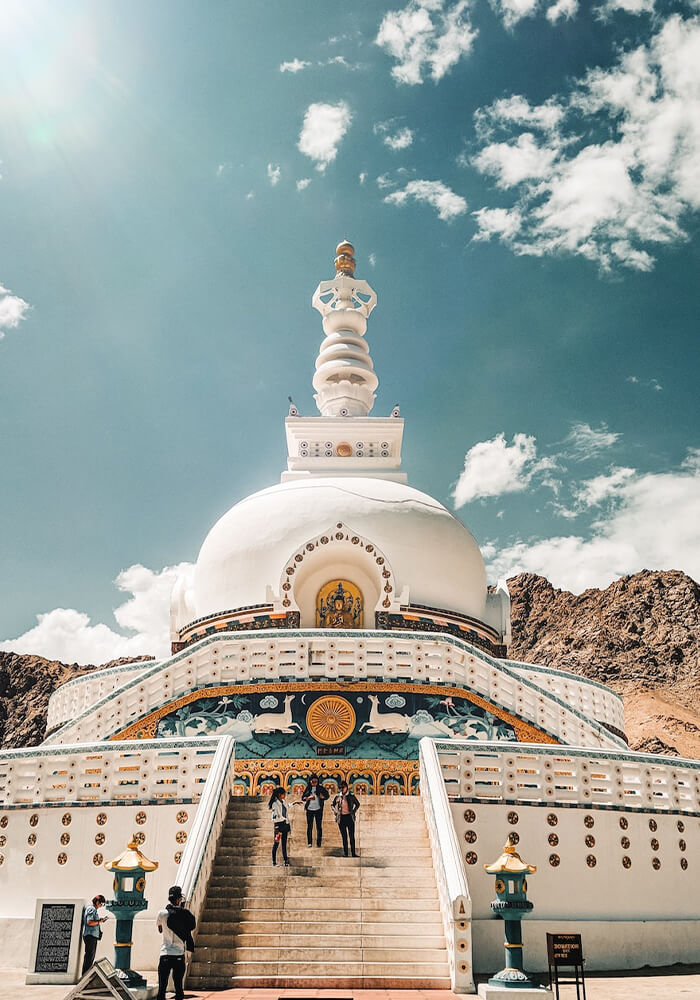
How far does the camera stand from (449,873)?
12.4m

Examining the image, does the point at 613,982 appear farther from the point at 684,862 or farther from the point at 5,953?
the point at 5,953

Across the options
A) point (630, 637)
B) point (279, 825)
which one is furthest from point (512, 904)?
point (630, 637)

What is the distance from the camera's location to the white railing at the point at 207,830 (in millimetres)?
12258

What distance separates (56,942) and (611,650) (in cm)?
6864

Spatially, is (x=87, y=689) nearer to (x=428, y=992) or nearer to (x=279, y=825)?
(x=279, y=825)

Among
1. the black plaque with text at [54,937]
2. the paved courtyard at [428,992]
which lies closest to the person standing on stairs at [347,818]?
the paved courtyard at [428,992]

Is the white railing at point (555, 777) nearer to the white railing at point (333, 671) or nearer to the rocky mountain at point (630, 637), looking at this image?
the white railing at point (333, 671)

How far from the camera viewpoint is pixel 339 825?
14.2 metres

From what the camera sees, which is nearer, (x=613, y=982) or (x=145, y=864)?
(x=145, y=864)

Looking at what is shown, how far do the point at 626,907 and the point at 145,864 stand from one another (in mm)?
7701

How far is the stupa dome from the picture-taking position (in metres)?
22.9

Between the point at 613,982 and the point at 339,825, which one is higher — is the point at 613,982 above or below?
below

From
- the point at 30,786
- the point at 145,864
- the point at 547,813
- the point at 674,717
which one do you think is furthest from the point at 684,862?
the point at 674,717

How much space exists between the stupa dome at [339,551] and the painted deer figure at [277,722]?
4.80 meters
